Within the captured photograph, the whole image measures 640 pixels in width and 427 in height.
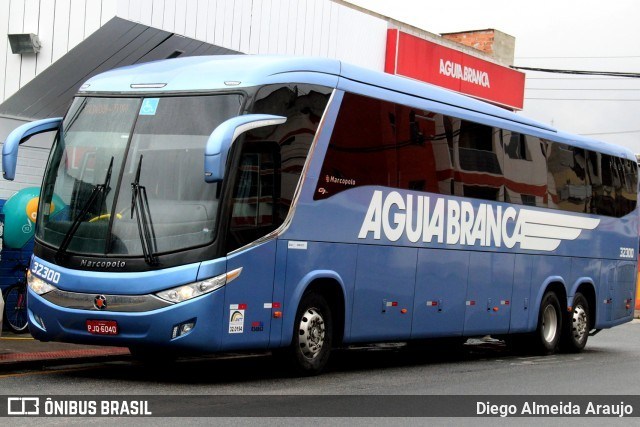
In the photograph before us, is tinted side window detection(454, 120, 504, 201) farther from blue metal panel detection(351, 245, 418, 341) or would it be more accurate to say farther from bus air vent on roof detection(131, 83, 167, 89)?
bus air vent on roof detection(131, 83, 167, 89)

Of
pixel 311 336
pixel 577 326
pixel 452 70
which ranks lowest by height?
pixel 577 326

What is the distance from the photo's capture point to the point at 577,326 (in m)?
19.4

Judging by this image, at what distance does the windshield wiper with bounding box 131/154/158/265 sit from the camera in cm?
1128

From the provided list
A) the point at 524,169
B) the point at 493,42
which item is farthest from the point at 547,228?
the point at 493,42

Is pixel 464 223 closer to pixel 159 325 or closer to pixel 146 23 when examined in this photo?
pixel 159 325

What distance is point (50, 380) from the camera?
1163 cm

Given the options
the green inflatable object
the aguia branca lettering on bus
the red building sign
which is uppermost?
the red building sign

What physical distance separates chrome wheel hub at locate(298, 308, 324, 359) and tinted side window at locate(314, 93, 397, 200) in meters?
1.37

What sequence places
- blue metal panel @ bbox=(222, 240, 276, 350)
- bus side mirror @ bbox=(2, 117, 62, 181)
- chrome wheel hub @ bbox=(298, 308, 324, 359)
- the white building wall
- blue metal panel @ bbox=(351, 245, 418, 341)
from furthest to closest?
the white building wall, blue metal panel @ bbox=(351, 245, 418, 341), chrome wheel hub @ bbox=(298, 308, 324, 359), bus side mirror @ bbox=(2, 117, 62, 181), blue metal panel @ bbox=(222, 240, 276, 350)

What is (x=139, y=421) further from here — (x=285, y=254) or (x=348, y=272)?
(x=348, y=272)

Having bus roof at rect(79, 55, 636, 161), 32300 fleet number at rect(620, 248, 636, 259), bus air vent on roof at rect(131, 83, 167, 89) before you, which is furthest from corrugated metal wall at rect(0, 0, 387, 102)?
32300 fleet number at rect(620, 248, 636, 259)

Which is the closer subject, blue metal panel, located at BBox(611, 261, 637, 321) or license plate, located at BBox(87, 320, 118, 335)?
license plate, located at BBox(87, 320, 118, 335)

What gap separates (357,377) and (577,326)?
7176 mm

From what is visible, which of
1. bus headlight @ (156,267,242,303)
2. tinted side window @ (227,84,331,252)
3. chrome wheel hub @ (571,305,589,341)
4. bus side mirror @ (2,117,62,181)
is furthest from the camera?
chrome wheel hub @ (571,305,589,341)
